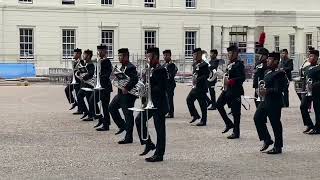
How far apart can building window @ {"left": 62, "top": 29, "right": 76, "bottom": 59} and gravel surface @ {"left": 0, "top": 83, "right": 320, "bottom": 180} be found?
102 ft

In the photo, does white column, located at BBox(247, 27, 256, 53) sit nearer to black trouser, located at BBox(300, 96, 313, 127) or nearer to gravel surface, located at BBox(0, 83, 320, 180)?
gravel surface, located at BBox(0, 83, 320, 180)

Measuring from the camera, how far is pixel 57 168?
11.8 meters

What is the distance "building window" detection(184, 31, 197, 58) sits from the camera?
2152 inches

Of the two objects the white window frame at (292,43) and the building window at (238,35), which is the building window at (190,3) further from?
the white window frame at (292,43)

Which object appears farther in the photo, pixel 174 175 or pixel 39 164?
pixel 39 164

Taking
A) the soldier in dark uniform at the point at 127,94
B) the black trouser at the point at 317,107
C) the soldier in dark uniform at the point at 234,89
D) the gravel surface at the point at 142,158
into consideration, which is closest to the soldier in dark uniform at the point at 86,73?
the gravel surface at the point at 142,158

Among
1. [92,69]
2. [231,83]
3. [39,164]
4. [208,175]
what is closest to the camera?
[208,175]

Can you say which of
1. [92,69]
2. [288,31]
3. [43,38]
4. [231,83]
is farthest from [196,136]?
[288,31]

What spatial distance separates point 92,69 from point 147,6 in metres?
35.3

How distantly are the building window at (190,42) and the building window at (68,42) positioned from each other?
8950 millimetres

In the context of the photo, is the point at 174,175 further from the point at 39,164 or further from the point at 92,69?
the point at 92,69

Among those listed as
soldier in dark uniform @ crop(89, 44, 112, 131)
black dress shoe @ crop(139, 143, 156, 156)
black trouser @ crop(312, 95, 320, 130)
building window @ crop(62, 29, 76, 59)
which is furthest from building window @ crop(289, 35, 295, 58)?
black dress shoe @ crop(139, 143, 156, 156)

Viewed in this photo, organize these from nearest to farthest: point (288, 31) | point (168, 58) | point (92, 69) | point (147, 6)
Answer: point (92, 69), point (168, 58), point (147, 6), point (288, 31)

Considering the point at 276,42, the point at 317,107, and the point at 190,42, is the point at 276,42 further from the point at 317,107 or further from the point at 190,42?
the point at 317,107
